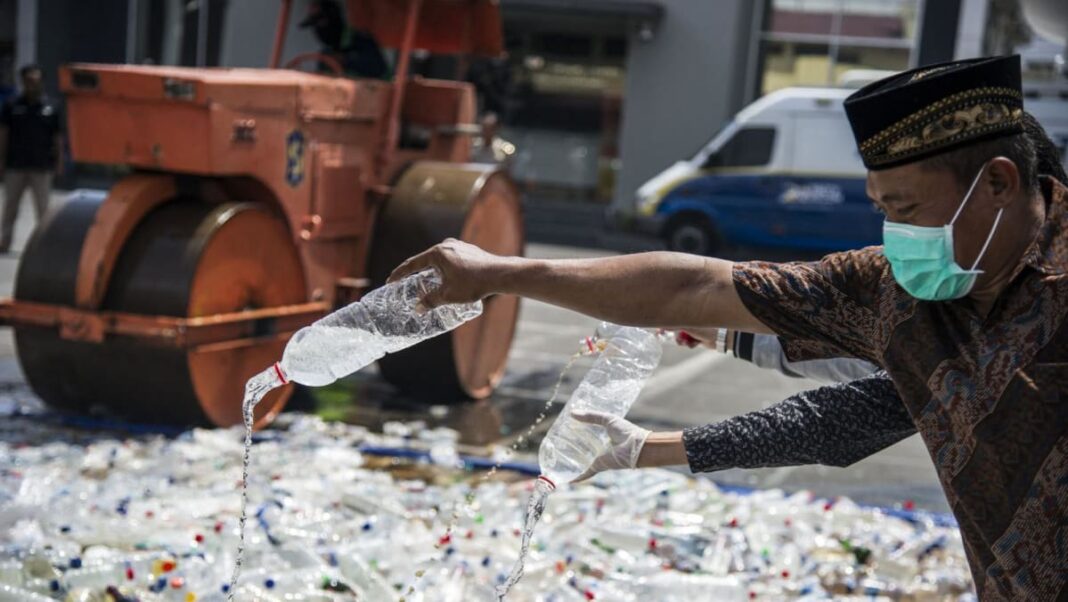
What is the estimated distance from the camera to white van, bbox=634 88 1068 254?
17.5 metres

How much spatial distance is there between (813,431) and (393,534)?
7.66 ft

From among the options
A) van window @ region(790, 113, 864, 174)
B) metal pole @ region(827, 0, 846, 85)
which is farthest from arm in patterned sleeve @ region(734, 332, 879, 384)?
metal pole @ region(827, 0, 846, 85)

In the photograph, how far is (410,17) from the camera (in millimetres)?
8078

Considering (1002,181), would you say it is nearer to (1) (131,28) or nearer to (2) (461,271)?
(2) (461,271)

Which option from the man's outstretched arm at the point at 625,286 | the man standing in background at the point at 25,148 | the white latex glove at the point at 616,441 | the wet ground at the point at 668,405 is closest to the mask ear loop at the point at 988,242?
the man's outstretched arm at the point at 625,286

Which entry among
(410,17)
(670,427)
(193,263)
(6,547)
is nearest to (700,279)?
(6,547)

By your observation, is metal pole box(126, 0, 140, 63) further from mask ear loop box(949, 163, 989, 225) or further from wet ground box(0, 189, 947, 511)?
mask ear loop box(949, 163, 989, 225)

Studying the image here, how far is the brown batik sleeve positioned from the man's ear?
1.00 feet

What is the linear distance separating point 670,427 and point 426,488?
226 cm

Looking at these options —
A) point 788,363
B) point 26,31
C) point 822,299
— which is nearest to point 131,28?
point 26,31

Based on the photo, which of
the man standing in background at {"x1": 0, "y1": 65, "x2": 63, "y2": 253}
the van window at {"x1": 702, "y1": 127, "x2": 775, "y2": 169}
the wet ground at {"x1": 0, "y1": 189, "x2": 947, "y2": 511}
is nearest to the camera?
the wet ground at {"x1": 0, "y1": 189, "x2": 947, "y2": 511}

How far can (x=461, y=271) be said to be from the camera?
2455mm

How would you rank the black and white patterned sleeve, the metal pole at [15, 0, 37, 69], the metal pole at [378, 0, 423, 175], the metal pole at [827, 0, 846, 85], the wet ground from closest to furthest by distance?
1. the black and white patterned sleeve
2. the wet ground
3. the metal pole at [378, 0, 423, 175]
4. the metal pole at [827, 0, 846, 85]
5. the metal pole at [15, 0, 37, 69]

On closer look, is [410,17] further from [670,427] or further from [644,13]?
[644,13]
